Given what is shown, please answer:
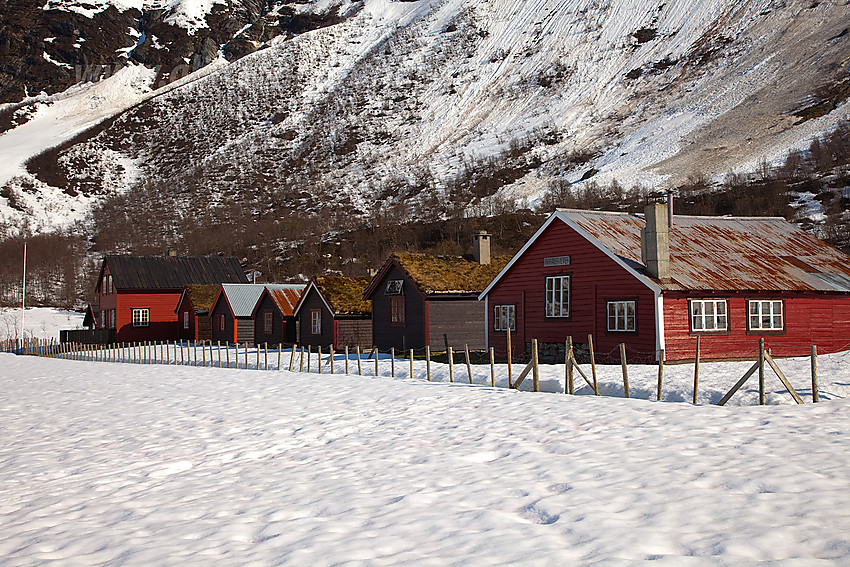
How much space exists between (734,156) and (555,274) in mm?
90339

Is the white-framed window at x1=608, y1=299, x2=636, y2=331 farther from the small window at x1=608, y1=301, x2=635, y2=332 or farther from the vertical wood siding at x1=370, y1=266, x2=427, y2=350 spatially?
the vertical wood siding at x1=370, y1=266, x2=427, y2=350

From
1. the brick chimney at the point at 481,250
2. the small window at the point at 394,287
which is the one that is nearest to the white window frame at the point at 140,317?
the small window at the point at 394,287

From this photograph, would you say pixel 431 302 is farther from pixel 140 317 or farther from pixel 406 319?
pixel 140 317

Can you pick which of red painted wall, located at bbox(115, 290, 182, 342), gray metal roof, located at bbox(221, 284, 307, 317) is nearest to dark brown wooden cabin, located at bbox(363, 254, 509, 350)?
gray metal roof, located at bbox(221, 284, 307, 317)

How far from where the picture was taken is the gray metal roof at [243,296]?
166 feet

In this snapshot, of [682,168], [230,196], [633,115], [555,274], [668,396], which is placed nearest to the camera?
[668,396]

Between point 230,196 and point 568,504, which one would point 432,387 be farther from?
point 230,196

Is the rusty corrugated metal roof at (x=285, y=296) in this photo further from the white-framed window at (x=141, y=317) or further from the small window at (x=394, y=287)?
the white-framed window at (x=141, y=317)

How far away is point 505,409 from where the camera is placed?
53.4 ft

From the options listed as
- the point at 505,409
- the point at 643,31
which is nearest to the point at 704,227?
the point at 505,409

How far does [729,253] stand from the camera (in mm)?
29156

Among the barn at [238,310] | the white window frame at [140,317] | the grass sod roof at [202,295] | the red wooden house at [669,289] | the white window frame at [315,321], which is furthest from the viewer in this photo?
the white window frame at [140,317]

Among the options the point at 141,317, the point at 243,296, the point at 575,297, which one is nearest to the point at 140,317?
the point at 141,317

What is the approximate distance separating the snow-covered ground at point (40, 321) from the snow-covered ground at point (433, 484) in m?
68.2
